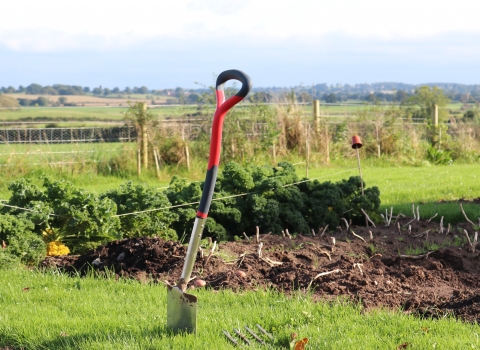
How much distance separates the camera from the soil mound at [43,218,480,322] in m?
5.11

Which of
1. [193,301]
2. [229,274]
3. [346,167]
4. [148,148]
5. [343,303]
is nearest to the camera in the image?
[193,301]

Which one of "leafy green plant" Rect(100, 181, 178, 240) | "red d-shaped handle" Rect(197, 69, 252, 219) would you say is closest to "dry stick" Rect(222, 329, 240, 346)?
"red d-shaped handle" Rect(197, 69, 252, 219)

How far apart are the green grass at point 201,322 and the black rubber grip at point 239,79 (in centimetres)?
161

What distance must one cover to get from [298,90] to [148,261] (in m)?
16.7

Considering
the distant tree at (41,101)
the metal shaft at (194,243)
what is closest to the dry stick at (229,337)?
the metal shaft at (194,243)

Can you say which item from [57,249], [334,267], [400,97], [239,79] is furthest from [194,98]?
[239,79]

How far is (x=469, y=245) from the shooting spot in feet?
22.6

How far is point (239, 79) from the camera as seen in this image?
13.7ft

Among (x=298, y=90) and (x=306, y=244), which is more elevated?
(x=298, y=90)

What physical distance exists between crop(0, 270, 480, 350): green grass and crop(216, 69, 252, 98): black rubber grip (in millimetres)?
1611

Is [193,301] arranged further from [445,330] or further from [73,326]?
[445,330]

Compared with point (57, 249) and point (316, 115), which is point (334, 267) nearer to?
point (57, 249)

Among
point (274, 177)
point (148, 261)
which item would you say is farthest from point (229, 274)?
point (274, 177)

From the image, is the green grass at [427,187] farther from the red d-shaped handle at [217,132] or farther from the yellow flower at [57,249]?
the red d-shaped handle at [217,132]
